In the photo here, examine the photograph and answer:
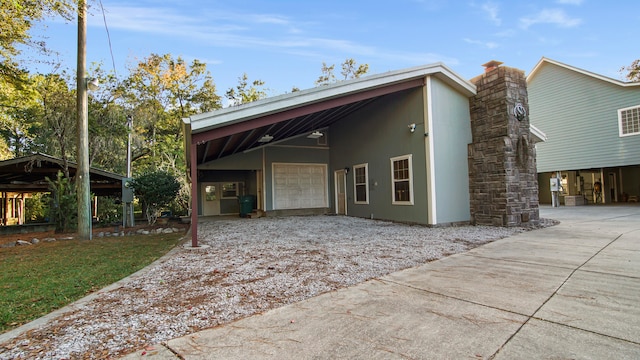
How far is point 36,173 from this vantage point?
470 inches

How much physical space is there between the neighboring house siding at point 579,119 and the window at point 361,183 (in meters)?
11.0

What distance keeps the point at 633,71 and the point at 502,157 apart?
2185 cm

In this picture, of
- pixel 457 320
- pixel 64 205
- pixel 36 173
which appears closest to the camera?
pixel 457 320

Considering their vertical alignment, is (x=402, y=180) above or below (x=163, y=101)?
below

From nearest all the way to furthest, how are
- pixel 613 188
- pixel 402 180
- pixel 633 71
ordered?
1. pixel 402 180
2. pixel 613 188
3. pixel 633 71

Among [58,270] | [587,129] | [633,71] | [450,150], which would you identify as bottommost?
[58,270]

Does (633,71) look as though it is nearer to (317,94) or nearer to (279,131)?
(279,131)

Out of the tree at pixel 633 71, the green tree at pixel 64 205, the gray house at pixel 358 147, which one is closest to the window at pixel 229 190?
the gray house at pixel 358 147

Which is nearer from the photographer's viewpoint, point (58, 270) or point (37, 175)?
point (58, 270)

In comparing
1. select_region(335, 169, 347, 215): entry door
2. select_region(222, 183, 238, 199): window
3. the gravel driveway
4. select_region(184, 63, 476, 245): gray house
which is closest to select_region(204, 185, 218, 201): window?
select_region(222, 183, 238, 199): window

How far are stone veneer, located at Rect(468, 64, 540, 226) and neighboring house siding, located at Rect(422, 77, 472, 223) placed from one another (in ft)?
0.93

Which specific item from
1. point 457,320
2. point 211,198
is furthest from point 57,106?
point 457,320

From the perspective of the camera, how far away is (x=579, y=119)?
1451 centimetres

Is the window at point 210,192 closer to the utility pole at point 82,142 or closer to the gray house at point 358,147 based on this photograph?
the gray house at point 358,147
